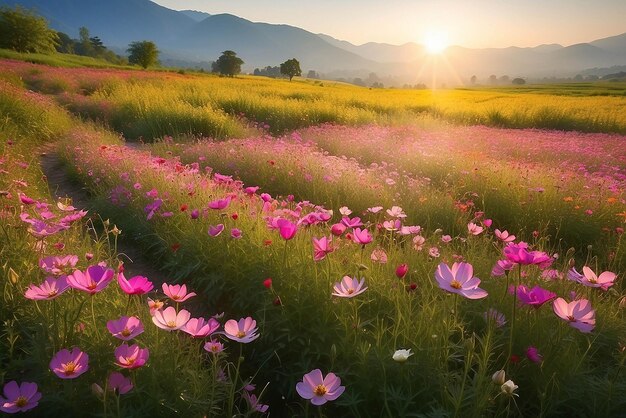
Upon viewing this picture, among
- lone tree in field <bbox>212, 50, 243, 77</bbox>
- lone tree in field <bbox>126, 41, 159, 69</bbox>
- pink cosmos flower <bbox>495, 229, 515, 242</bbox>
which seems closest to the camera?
pink cosmos flower <bbox>495, 229, 515, 242</bbox>

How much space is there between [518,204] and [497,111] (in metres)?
11.8

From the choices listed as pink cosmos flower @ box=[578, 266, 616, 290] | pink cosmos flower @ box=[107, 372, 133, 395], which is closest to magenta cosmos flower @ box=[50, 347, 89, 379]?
pink cosmos flower @ box=[107, 372, 133, 395]

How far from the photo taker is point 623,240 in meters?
4.23

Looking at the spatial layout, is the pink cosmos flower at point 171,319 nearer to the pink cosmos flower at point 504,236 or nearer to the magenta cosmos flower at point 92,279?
the magenta cosmos flower at point 92,279

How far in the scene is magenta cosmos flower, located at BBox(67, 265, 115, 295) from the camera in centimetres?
137

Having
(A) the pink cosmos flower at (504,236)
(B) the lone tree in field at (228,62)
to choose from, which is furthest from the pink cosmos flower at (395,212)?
(B) the lone tree in field at (228,62)

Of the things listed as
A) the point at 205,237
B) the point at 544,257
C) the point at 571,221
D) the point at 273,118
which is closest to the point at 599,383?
the point at 544,257

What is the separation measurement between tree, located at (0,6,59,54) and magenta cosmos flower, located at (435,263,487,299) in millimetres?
45482

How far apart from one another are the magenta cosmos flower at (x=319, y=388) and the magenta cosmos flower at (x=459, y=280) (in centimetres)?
49

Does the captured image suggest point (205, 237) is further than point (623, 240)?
No

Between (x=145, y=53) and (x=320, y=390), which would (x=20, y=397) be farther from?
(x=145, y=53)

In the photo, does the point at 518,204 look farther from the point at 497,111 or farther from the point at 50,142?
the point at 497,111

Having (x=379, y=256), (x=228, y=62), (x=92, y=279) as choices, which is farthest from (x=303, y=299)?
(x=228, y=62)

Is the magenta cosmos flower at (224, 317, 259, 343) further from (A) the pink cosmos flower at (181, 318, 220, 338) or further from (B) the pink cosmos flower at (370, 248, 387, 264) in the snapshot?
(B) the pink cosmos flower at (370, 248, 387, 264)
